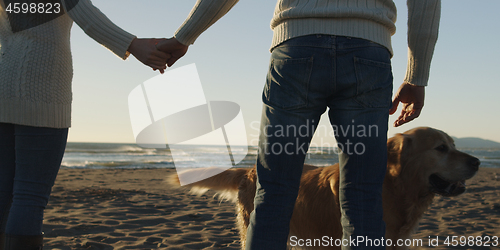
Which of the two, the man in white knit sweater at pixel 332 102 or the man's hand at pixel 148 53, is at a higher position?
the man's hand at pixel 148 53

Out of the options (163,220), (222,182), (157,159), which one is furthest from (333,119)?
(157,159)

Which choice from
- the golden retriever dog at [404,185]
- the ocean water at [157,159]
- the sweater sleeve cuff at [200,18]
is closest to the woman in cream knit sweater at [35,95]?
the sweater sleeve cuff at [200,18]

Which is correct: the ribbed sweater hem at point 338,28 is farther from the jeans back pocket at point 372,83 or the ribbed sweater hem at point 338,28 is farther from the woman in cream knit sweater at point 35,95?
the woman in cream knit sweater at point 35,95

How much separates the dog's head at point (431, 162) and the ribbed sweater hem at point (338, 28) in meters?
1.44

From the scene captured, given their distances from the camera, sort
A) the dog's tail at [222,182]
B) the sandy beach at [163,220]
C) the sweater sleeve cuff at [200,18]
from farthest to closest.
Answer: the sandy beach at [163,220], the dog's tail at [222,182], the sweater sleeve cuff at [200,18]

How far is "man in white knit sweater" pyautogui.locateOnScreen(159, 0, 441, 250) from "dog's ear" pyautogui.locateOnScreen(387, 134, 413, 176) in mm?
1311

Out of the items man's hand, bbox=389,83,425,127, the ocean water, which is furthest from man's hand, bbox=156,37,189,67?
the ocean water

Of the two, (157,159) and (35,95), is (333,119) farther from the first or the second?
(157,159)

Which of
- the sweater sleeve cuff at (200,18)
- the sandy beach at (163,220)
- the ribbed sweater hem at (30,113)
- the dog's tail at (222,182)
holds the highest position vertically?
the sweater sleeve cuff at (200,18)

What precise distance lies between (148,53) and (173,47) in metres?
0.14

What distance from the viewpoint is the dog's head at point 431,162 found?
237 centimetres

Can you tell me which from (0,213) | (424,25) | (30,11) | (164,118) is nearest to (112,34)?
(30,11)

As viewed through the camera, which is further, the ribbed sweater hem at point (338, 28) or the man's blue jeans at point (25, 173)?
the man's blue jeans at point (25, 173)

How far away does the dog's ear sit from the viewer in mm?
2365
